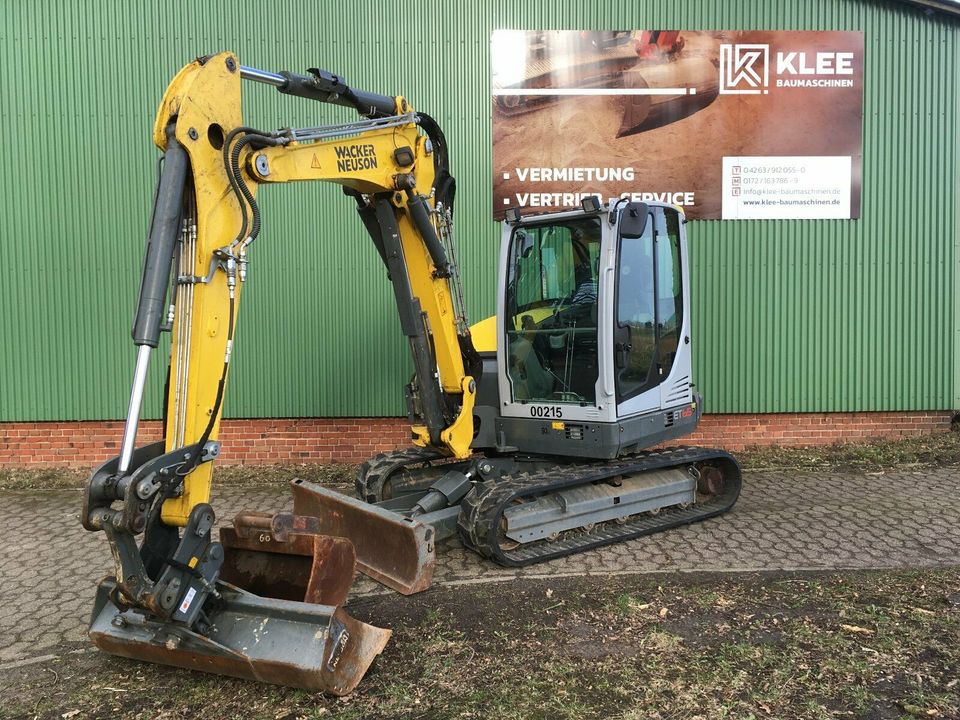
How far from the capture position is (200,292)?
350 centimetres

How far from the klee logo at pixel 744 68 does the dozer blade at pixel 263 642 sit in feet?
25.3

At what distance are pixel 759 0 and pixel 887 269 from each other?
3.71 meters

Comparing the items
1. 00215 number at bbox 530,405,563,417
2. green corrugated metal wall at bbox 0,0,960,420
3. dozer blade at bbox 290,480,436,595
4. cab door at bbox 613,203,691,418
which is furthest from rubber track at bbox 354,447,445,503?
green corrugated metal wall at bbox 0,0,960,420

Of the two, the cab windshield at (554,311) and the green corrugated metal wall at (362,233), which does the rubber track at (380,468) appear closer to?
→ the cab windshield at (554,311)

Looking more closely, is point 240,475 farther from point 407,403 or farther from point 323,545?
point 323,545

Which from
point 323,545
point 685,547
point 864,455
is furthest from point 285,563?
point 864,455

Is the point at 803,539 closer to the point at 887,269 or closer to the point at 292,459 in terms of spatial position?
the point at 887,269

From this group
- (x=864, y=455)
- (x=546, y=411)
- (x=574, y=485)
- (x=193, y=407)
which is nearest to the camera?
(x=193, y=407)

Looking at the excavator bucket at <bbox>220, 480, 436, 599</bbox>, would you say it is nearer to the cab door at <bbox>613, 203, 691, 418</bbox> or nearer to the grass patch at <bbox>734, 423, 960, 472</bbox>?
the cab door at <bbox>613, 203, 691, 418</bbox>

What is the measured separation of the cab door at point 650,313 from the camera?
539 centimetres

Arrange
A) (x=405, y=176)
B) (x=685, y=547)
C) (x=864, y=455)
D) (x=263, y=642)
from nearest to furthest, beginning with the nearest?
(x=263, y=642) < (x=405, y=176) < (x=685, y=547) < (x=864, y=455)

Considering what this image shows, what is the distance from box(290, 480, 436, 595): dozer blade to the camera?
4375 millimetres

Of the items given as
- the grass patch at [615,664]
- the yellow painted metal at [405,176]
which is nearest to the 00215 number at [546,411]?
the yellow painted metal at [405,176]

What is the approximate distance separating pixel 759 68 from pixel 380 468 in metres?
6.76
